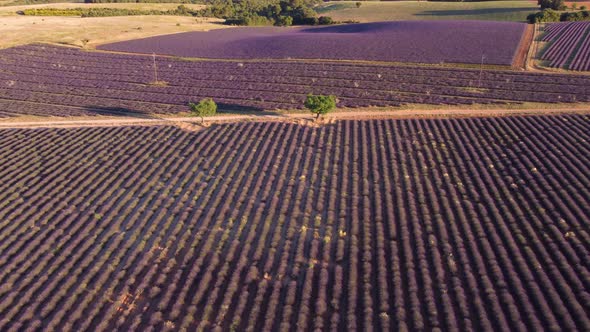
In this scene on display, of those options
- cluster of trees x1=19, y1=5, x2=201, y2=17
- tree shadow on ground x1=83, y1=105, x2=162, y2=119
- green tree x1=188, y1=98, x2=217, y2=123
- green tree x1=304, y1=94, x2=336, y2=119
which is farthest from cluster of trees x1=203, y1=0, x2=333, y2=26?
green tree x1=188, y1=98, x2=217, y2=123

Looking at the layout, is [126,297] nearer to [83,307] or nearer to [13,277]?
[83,307]

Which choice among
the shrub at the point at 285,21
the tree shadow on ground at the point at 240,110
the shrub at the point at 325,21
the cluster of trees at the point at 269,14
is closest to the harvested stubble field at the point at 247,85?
the tree shadow on ground at the point at 240,110

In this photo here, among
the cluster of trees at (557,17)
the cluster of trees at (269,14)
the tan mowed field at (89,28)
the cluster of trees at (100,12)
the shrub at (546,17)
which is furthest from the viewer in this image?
the cluster of trees at (100,12)

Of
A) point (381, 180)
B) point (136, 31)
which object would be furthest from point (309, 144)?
point (136, 31)

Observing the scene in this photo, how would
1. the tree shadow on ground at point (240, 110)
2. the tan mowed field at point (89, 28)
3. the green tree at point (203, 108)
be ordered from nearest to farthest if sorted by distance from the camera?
the green tree at point (203, 108) → the tree shadow on ground at point (240, 110) → the tan mowed field at point (89, 28)

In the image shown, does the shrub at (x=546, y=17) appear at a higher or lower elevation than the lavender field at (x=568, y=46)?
higher

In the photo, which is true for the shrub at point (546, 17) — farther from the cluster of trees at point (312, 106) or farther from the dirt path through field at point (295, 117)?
the cluster of trees at point (312, 106)

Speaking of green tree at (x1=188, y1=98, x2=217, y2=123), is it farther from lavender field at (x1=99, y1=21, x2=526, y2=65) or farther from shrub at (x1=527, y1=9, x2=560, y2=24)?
shrub at (x1=527, y1=9, x2=560, y2=24)
